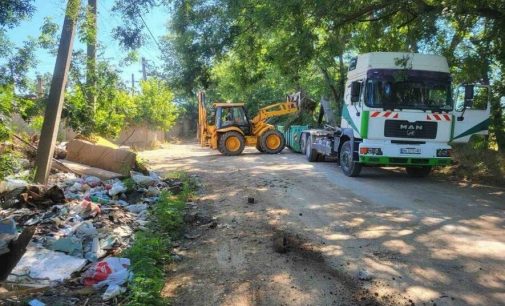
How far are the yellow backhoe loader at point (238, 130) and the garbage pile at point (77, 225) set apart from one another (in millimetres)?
9804

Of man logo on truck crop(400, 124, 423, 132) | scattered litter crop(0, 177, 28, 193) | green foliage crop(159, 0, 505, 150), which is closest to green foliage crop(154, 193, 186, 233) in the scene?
scattered litter crop(0, 177, 28, 193)

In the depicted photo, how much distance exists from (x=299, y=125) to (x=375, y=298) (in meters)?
18.7

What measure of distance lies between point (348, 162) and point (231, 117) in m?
9.15

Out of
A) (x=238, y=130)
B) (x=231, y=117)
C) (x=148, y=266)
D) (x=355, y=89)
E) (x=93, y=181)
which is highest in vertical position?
(x=355, y=89)

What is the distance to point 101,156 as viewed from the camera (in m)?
12.1

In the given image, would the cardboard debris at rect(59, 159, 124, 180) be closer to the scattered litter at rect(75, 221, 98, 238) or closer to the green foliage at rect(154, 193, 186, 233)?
the green foliage at rect(154, 193, 186, 233)

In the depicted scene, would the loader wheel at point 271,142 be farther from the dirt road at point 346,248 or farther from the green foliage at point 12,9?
the green foliage at point 12,9

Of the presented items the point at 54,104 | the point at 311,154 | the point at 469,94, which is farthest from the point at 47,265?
the point at 311,154

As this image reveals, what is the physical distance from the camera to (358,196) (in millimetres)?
9883

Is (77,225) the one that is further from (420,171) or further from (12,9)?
(420,171)

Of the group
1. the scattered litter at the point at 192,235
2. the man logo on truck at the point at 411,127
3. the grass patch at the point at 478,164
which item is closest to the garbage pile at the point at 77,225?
the scattered litter at the point at 192,235

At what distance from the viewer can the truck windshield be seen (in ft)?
38.4

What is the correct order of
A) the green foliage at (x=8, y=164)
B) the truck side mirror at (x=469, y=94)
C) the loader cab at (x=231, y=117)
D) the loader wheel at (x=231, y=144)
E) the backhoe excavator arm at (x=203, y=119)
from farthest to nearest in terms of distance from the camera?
the backhoe excavator arm at (x=203, y=119) < the loader cab at (x=231, y=117) < the loader wheel at (x=231, y=144) < the truck side mirror at (x=469, y=94) < the green foliage at (x=8, y=164)

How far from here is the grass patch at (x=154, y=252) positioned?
471cm
